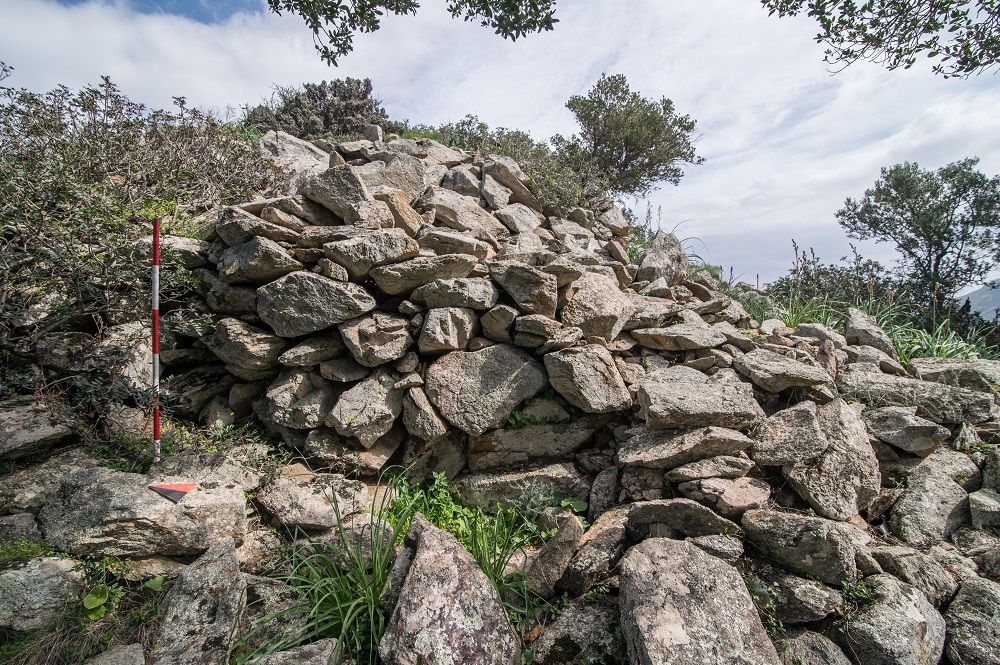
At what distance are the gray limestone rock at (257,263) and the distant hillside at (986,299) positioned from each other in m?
12.1

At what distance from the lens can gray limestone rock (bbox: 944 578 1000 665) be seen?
3.09 m

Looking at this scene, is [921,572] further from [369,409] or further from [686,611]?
[369,409]

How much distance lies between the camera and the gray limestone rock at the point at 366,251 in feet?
15.3

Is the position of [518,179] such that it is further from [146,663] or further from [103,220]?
[146,663]

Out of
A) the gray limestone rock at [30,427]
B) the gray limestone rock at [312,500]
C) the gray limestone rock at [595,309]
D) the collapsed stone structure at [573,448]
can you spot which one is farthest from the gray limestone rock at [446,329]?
the gray limestone rock at [30,427]

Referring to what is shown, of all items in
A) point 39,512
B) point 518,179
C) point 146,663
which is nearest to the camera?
point 146,663

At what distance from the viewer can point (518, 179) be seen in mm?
7695

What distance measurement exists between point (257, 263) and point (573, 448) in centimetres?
350

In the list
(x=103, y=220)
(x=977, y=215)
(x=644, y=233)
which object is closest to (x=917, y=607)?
(x=103, y=220)

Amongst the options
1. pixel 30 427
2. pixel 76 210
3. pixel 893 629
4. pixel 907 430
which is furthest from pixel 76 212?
pixel 907 430

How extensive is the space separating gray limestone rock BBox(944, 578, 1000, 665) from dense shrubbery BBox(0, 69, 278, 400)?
A: 264 inches

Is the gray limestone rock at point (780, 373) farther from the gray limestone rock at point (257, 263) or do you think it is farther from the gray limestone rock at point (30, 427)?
the gray limestone rock at point (30, 427)

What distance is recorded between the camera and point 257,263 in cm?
473

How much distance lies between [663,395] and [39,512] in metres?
5.01
